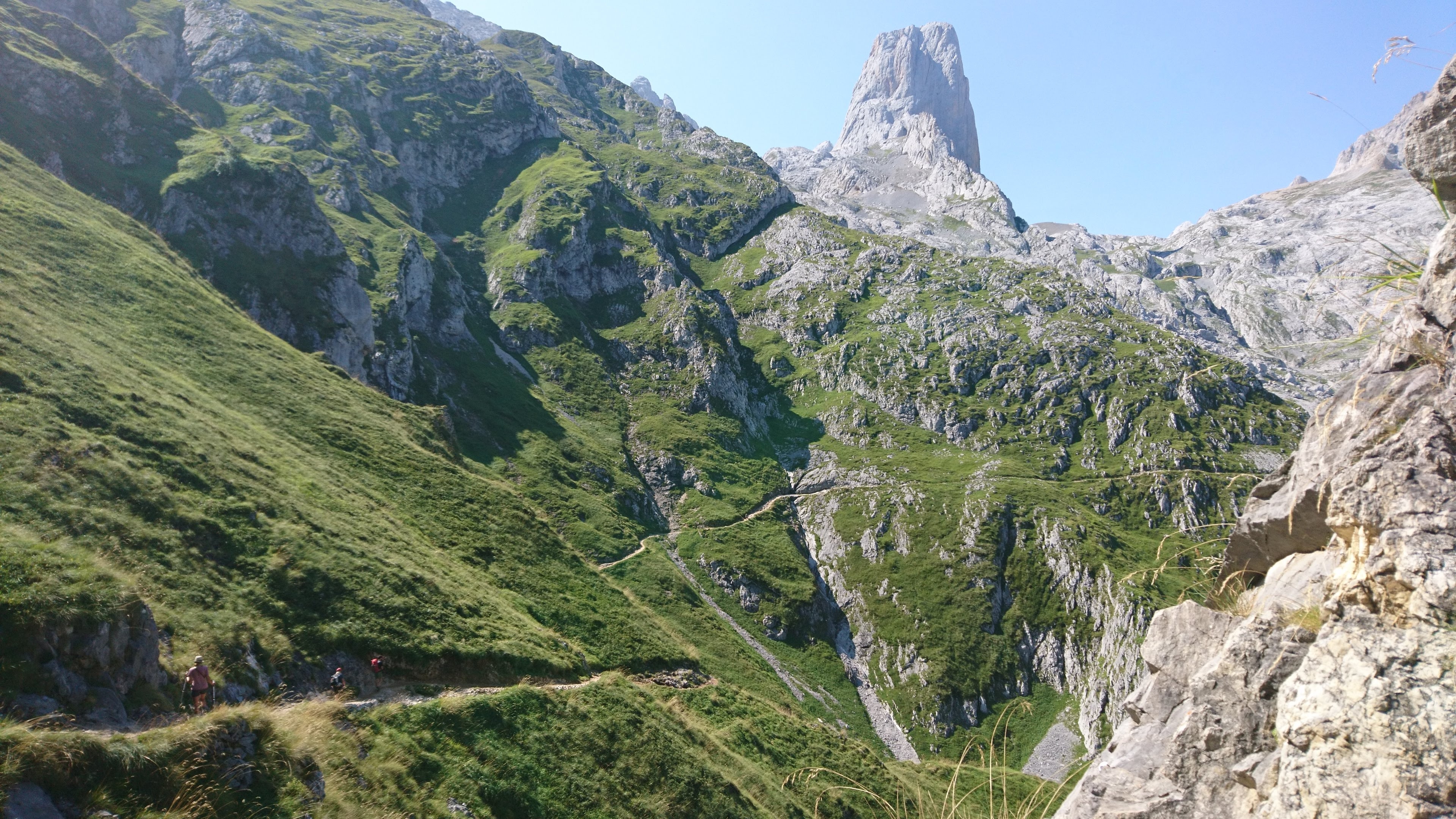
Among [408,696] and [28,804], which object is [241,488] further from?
[28,804]

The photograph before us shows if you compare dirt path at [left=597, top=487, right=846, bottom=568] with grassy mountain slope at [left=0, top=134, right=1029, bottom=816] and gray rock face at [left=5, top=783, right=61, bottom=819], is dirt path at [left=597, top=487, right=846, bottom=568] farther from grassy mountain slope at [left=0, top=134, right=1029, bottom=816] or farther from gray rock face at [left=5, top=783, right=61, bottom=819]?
gray rock face at [left=5, top=783, right=61, bottom=819]

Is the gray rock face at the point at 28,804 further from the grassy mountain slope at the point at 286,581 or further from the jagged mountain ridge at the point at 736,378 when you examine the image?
the jagged mountain ridge at the point at 736,378

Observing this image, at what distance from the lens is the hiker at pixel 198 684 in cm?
1852

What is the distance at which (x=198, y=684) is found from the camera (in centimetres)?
1858

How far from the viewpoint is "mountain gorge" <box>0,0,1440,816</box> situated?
74.1 ft

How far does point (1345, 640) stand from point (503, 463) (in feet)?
304

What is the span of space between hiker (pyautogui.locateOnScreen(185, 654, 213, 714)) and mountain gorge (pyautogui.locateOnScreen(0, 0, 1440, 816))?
0.63m

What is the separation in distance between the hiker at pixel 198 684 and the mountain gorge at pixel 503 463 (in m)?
0.63

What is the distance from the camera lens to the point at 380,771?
1923 centimetres

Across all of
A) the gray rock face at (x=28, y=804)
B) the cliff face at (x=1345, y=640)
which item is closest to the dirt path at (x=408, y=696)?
the gray rock face at (x=28, y=804)

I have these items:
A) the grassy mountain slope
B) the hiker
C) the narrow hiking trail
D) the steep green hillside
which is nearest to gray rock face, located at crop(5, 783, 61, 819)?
the grassy mountain slope

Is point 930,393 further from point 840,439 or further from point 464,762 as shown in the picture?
point 464,762

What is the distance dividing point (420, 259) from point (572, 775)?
383 ft

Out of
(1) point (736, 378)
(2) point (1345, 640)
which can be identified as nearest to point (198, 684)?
(2) point (1345, 640)
